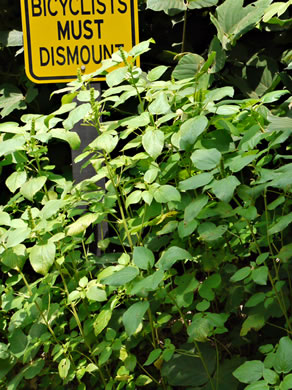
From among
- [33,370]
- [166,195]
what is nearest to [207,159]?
[166,195]

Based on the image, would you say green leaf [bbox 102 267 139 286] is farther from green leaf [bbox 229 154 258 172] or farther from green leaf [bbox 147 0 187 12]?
green leaf [bbox 147 0 187 12]

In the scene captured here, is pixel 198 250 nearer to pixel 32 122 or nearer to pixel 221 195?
pixel 221 195

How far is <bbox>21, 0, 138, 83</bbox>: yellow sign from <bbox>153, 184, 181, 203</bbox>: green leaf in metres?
0.86

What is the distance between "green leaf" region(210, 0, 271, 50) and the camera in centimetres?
235

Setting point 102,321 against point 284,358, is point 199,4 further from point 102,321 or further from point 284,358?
point 284,358

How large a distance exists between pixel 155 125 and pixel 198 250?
1.42 ft

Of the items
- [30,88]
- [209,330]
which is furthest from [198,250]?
[30,88]

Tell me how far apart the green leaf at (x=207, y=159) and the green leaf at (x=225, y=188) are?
0.18ft

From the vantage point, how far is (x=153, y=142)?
5.95ft

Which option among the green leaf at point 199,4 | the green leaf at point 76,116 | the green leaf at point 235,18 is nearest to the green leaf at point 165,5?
the green leaf at point 199,4

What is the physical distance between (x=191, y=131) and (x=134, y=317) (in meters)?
0.53

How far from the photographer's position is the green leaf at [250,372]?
1.58 metres

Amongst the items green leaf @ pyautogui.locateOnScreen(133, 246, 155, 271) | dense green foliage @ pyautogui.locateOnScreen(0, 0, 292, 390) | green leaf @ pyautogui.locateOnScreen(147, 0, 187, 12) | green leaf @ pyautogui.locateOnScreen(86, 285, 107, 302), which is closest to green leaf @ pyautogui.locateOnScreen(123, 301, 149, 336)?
dense green foliage @ pyautogui.locateOnScreen(0, 0, 292, 390)

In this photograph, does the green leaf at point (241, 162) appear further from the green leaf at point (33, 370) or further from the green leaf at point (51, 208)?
the green leaf at point (33, 370)
